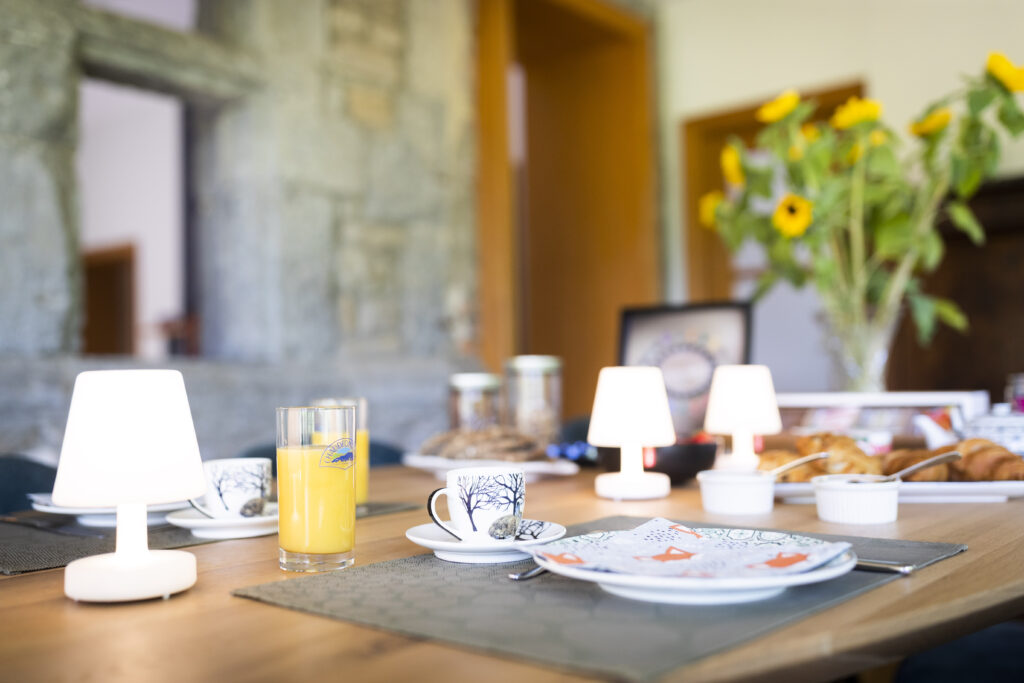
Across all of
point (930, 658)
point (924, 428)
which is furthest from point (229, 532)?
point (930, 658)

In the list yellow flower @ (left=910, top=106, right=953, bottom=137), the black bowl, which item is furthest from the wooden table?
yellow flower @ (left=910, top=106, right=953, bottom=137)

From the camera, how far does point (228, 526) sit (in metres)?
0.99

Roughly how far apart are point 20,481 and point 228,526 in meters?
0.64

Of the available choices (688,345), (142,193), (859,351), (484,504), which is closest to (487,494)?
(484,504)

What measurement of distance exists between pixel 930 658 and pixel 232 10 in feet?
8.26

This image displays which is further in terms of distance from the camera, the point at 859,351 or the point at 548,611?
the point at 859,351

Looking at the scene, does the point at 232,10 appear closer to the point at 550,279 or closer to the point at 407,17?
the point at 407,17

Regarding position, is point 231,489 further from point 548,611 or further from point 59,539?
point 548,611

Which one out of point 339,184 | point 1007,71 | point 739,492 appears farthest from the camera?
point 339,184

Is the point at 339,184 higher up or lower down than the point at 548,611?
higher up

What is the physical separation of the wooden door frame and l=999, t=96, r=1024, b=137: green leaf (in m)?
2.14

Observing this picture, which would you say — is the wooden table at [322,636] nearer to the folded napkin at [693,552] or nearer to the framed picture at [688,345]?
the folded napkin at [693,552]

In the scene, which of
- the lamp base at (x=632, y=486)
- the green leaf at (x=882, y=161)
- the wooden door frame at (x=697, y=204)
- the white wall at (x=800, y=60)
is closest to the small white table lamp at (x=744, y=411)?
the lamp base at (x=632, y=486)

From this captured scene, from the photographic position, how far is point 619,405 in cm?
116
